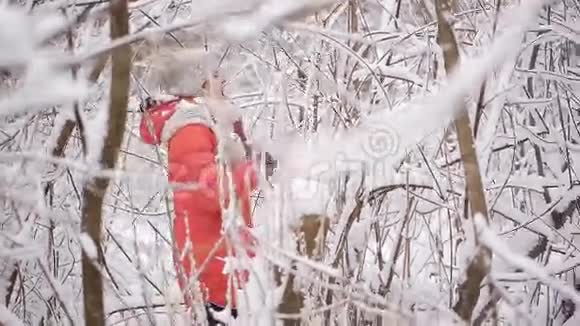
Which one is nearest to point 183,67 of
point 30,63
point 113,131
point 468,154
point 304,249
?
point 113,131

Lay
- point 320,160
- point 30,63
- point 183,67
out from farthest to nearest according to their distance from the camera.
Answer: point 183,67, point 320,160, point 30,63

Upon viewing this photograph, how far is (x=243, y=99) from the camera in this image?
129 inches

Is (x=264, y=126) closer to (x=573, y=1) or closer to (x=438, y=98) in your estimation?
(x=573, y=1)

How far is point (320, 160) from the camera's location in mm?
1117

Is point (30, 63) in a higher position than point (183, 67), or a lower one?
lower

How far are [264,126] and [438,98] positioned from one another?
183 cm

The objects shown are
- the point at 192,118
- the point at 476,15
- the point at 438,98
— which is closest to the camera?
the point at 438,98

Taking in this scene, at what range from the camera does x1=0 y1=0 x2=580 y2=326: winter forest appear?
37.3 inches

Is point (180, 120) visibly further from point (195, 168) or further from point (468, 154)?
point (468, 154)

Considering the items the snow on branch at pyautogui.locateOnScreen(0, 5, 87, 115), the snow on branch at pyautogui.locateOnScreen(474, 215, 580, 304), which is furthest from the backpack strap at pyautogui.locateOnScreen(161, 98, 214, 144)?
the snow on branch at pyautogui.locateOnScreen(0, 5, 87, 115)

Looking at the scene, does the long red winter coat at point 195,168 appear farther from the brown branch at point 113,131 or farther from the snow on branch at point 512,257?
the snow on branch at point 512,257

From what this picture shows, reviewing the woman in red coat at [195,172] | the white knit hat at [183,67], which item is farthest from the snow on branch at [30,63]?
the woman in red coat at [195,172]

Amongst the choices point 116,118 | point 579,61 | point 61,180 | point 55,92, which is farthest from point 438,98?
point 579,61

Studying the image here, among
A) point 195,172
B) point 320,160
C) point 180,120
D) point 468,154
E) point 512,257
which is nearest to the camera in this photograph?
point 512,257
